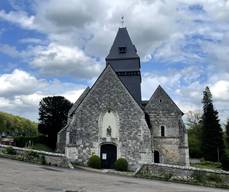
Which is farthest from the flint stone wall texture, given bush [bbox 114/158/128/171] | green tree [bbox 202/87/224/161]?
green tree [bbox 202/87/224/161]

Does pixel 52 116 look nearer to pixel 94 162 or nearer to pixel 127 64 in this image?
pixel 127 64

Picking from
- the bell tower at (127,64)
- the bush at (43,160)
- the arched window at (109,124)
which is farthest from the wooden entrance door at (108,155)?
the bush at (43,160)

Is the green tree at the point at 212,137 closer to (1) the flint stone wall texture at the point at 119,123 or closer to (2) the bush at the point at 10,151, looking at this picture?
(1) the flint stone wall texture at the point at 119,123

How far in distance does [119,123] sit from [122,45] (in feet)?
33.6

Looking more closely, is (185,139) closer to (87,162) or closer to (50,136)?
(87,162)

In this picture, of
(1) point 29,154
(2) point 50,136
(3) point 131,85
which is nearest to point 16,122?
(2) point 50,136

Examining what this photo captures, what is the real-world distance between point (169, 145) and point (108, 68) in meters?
9.11

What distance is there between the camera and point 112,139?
93.5 ft

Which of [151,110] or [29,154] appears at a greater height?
[151,110]

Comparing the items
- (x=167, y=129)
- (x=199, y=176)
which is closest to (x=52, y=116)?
(x=167, y=129)

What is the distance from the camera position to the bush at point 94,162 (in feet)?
88.7

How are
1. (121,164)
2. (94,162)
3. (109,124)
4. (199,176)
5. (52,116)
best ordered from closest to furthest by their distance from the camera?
(199,176) < (121,164) < (94,162) < (109,124) < (52,116)

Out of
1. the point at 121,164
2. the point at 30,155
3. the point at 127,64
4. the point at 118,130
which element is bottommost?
the point at 121,164

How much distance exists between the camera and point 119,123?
1125 inches
